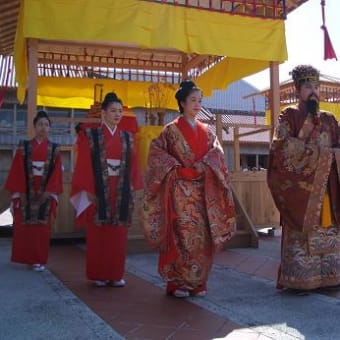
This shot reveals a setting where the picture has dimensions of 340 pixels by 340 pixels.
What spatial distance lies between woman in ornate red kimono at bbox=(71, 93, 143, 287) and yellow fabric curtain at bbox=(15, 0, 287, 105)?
78.0 inches

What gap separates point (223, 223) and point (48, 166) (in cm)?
216

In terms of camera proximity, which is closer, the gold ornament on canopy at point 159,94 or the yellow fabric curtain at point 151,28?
the yellow fabric curtain at point 151,28

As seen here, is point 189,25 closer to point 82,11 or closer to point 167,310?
point 82,11

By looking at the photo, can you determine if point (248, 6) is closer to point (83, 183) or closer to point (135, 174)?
point (135, 174)

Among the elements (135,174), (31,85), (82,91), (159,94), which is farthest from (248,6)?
(82,91)

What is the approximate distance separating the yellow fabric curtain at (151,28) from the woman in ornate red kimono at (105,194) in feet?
6.50

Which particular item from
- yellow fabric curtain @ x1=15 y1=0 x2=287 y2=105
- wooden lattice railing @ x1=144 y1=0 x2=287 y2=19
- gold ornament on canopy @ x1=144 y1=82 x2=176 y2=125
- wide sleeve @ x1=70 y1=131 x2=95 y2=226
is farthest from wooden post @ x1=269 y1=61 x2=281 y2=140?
wide sleeve @ x1=70 y1=131 x2=95 y2=226

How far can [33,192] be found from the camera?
5.05 metres

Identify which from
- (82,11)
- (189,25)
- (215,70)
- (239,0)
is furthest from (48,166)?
(215,70)

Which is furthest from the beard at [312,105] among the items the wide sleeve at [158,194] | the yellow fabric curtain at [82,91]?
the yellow fabric curtain at [82,91]

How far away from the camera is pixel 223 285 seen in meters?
4.19

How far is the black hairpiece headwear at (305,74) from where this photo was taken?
377cm

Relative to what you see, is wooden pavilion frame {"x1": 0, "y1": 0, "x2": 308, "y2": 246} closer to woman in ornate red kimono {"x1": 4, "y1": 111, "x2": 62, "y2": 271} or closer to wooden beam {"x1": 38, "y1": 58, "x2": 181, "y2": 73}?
wooden beam {"x1": 38, "y1": 58, "x2": 181, "y2": 73}

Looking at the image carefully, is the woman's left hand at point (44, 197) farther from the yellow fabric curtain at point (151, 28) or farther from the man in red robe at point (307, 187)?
the man in red robe at point (307, 187)
